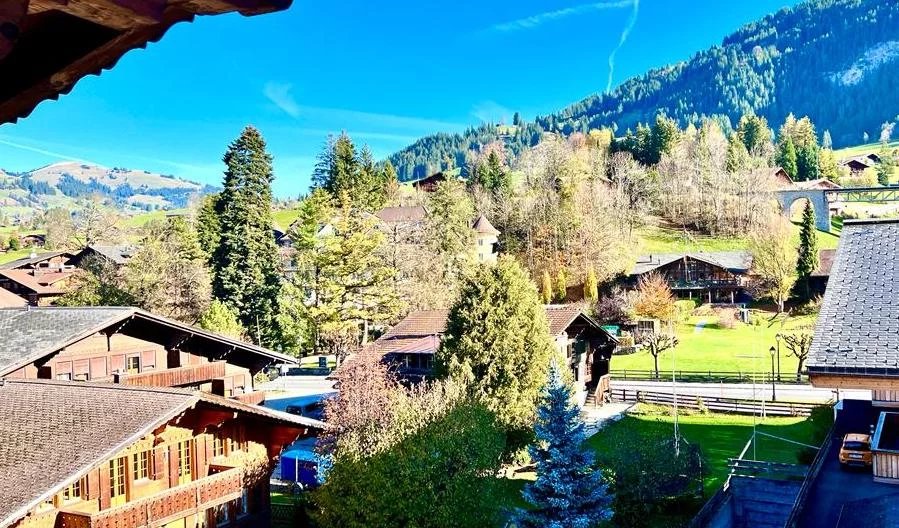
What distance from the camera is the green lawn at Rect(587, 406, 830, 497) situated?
27312mm

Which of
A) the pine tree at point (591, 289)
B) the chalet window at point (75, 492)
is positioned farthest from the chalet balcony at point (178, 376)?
the pine tree at point (591, 289)

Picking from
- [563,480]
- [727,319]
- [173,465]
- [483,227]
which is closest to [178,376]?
[173,465]

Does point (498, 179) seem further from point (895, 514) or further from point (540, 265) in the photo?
point (895, 514)

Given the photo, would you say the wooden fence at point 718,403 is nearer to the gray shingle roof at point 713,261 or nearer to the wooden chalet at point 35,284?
the gray shingle roof at point 713,261

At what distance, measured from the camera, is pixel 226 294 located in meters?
55.9

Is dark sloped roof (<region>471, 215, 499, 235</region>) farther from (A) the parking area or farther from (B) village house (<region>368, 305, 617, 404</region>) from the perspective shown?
(A) the parking area

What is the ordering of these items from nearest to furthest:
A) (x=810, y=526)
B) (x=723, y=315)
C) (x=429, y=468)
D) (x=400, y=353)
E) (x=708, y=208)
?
Result: 1. (x=810, y=526)
2. (x=429, y=468)
3. (x=400, y=353)
4. (x=723, y=315)
5. (x=708, y=208)

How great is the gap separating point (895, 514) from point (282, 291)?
5338cm

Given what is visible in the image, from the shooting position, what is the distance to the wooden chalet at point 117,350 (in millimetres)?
22797

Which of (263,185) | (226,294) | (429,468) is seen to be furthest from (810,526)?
(263,185)

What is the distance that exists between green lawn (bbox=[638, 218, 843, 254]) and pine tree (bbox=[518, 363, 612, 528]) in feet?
195

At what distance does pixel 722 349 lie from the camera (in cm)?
5344

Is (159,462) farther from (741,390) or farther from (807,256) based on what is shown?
(807,256)

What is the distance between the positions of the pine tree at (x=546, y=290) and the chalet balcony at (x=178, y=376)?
41472 millimetres
